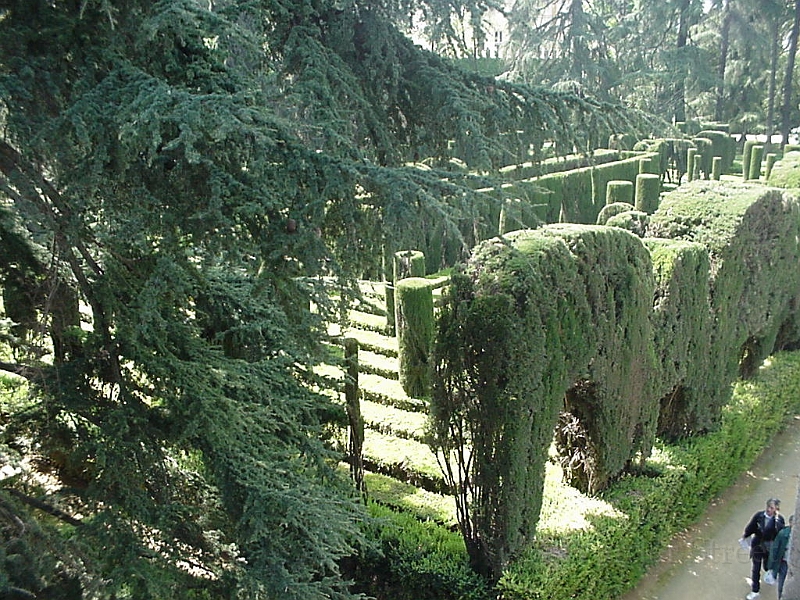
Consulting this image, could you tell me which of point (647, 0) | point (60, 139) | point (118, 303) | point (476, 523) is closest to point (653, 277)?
point (476, 523)

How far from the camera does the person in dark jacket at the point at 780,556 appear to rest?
6664mm

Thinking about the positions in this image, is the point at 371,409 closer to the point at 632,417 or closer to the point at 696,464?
the point at 632,417

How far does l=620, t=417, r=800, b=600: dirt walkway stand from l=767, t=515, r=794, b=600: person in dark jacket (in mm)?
234

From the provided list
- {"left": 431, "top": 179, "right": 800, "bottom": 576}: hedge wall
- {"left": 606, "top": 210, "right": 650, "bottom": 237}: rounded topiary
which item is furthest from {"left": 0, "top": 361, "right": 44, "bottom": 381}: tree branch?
{"left": 606, "top": 210, "right": 650, "bottom": 237}: rounded topiary

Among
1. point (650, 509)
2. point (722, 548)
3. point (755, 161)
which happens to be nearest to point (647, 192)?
point (722, 548)

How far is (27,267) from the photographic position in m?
4.52

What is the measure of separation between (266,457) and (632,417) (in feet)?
14.6

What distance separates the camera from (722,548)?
24.6 ft

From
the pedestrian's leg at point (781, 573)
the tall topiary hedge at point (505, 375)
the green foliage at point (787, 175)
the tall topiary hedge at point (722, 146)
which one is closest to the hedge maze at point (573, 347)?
the tall topiary hedge at point (505, 375)

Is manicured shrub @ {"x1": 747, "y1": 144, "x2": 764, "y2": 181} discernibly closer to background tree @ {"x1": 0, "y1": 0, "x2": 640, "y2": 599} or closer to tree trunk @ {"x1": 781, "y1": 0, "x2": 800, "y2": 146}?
tree trunk @ {"x1": 781, "y1": 0, "x2": 800, "y2": 146}

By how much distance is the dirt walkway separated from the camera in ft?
22.4

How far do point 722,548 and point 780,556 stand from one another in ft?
2.73

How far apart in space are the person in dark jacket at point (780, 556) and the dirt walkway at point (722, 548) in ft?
0.77

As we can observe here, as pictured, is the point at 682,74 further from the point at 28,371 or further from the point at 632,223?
the point at 28,371
